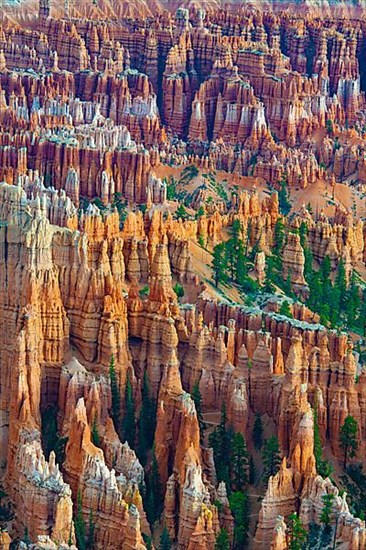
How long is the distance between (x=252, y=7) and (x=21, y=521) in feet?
408

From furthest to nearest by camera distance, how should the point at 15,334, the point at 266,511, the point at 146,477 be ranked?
the point at 15,334
the point at 146,477
the point at 266,511

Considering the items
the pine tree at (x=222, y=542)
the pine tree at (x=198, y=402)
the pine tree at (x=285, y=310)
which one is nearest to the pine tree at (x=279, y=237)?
the pine tree at (x=285, y=310)

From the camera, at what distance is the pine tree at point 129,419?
61.7 m

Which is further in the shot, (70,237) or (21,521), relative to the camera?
(70,237)

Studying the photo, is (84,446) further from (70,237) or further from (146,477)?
(70,237)

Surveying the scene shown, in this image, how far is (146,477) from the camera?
193 ft

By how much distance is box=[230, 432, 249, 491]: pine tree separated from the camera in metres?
58.8

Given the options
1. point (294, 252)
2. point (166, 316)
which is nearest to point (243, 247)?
point (294, 252)

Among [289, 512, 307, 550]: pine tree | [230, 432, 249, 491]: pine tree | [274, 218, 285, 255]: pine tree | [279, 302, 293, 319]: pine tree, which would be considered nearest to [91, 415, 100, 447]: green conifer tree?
[230, 432, 249, 491]: pine tree

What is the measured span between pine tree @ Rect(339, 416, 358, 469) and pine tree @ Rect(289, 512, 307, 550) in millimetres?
6880

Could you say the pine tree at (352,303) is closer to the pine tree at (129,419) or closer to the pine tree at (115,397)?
the pine tree at (129,419)

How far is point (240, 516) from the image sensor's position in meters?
56.4

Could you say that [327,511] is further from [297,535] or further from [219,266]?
[219,266]

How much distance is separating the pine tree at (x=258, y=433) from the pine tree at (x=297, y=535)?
271 inches
